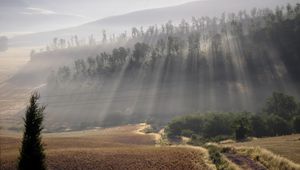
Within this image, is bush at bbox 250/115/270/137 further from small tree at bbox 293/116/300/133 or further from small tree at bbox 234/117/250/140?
small tree at bbox 234/117/250/140

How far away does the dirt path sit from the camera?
38900 mm

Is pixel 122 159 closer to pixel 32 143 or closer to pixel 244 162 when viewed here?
pixel 32 143

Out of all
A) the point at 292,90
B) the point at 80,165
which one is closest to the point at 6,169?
the point at 80,165

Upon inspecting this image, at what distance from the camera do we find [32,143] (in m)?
31.2

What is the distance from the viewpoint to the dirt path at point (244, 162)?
38.9m

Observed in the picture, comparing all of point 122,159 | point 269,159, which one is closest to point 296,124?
point 269,159

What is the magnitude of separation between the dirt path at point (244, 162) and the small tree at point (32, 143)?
20508 mm

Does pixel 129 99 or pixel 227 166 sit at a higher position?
pixel 129 99

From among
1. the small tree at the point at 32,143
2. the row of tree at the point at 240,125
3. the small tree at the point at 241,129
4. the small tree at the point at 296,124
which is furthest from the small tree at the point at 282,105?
the small tree at the point at 32,143

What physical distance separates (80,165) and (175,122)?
2471 inches

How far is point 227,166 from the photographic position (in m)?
39.6

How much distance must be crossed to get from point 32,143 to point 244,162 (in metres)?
22.5

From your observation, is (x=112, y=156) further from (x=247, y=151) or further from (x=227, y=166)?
(x=247, y=151)

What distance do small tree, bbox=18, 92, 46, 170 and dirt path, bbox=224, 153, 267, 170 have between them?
67.3 feet
